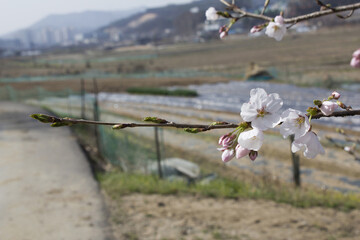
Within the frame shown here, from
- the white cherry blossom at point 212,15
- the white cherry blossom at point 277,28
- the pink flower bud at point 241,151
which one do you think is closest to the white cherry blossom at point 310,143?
the pink flower bud at point 241,151

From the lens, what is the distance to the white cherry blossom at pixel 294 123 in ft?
3.46

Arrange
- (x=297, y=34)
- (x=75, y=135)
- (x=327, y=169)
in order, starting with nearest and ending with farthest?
(x=327, y=169)
(x=75, y=135)
(x=297, y=34)

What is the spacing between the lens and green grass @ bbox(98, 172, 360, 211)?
5683 millimetres

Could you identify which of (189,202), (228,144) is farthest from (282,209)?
(228,144)

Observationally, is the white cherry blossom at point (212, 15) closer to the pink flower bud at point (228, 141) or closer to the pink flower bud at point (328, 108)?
the pink flower bud at point (228, 141)

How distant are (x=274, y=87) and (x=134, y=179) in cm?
1735

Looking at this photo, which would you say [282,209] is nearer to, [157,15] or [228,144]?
[228,144]

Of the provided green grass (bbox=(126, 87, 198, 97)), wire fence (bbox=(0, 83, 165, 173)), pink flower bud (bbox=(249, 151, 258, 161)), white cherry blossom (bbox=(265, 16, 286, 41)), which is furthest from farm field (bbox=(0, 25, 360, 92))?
pink flower bud (bbox=(249, 151, 258, 161))

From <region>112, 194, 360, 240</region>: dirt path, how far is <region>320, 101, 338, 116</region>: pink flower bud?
368 cm

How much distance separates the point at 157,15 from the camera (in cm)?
14825

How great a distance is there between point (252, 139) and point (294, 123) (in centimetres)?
11

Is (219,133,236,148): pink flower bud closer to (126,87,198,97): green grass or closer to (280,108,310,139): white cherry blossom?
(280,108,310,139): white cherry blossom

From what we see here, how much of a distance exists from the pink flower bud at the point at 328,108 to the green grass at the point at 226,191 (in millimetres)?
4750

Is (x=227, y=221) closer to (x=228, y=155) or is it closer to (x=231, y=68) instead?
(x=228, y=155)
